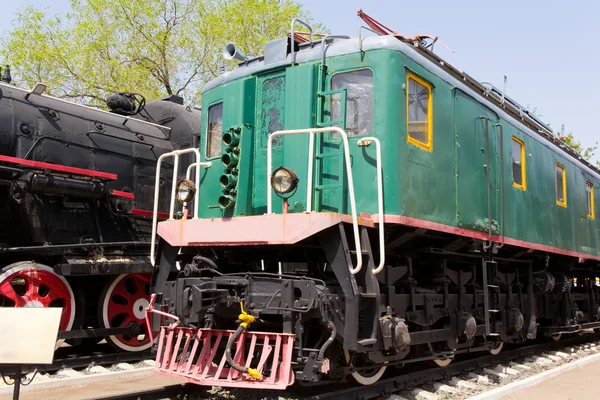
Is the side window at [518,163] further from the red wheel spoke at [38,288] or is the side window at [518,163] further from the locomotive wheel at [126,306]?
the red wheel spoke at [38,288]

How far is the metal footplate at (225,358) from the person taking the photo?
4754 millimetres

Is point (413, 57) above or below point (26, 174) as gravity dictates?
above

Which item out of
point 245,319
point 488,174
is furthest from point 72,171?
point 488,174

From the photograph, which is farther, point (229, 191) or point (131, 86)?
point (131, 86)

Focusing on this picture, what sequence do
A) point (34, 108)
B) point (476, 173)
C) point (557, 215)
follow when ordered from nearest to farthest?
point (476, 173) < point (34, 108) < point (557, 215)

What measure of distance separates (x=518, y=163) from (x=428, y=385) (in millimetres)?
3691

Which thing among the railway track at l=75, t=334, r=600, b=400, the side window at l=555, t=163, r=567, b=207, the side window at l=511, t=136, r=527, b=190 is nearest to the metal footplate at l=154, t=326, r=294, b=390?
the railway track at l=75, t=334, r=600, b=400

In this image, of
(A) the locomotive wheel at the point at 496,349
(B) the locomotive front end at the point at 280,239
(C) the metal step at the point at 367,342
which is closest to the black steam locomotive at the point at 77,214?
(B) the locomotive front end at the point at 280,239

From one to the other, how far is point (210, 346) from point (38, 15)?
21296 mm

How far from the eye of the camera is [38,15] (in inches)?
876

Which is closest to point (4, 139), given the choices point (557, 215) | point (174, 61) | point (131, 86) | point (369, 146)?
point (369, 146)

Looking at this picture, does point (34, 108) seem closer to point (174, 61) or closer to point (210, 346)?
point (210, 346)

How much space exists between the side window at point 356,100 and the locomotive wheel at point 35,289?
4.82m

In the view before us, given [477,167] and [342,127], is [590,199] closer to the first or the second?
[477,167]
